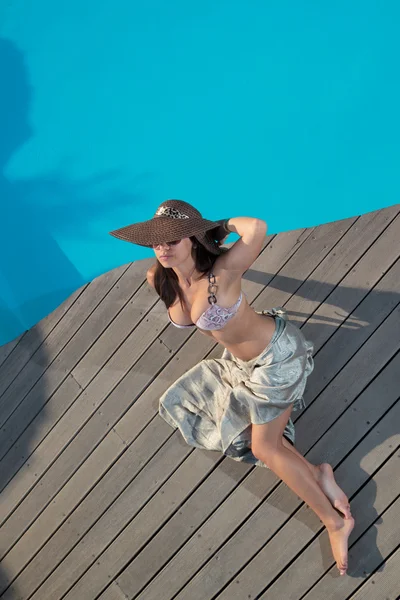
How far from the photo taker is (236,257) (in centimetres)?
255

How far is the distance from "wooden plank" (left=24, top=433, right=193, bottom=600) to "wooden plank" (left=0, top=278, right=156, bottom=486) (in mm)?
579

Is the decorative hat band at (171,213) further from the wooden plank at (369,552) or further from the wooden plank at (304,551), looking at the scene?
the wooden plank at (369,552)

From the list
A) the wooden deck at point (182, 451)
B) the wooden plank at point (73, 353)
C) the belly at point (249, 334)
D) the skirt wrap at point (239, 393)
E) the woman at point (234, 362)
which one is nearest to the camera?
the woman at point (234, 362)

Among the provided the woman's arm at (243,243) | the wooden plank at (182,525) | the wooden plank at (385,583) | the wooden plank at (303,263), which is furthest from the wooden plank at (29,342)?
the wooden plank at (385,583)

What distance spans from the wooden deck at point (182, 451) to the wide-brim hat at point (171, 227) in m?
1.02

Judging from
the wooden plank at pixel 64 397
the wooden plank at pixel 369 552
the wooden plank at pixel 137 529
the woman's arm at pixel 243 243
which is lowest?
the wooden plank at pixel 369 552

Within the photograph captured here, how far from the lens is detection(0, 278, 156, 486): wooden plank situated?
12.0 feet

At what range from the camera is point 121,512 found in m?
3.52

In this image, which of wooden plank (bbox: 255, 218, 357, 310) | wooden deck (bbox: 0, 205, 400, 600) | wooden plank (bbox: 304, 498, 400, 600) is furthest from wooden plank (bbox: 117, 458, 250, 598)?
wooden plank (bbox: 255, 218, 357, 310)

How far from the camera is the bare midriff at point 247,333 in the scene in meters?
2.71

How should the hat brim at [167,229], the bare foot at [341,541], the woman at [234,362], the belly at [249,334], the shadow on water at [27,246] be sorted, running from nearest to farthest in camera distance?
1. the hat brim at [167,229]
2. the woman at [234,362]
3. the belly at [249,334]
4. the bare foot at [341,541]
5. the shadow on water at [27,246]

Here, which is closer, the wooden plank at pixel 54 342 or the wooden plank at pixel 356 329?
the wooden plank at pixel 356 329

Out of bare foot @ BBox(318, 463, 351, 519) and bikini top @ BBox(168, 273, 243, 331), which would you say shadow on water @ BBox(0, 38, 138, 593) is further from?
bare foot @ BBox(318, 463, 351, 519)

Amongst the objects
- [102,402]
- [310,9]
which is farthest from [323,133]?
[102,402]
